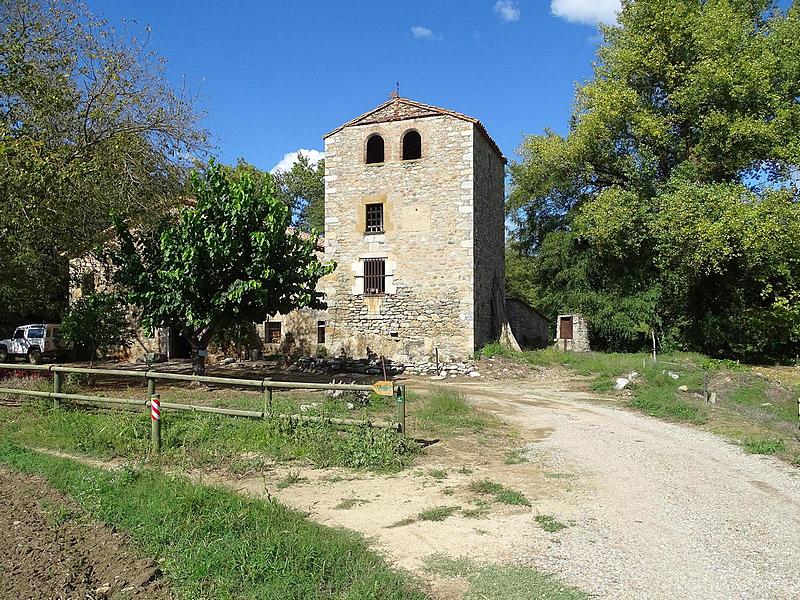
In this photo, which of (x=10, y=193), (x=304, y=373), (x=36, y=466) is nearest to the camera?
(x=36, y=466)

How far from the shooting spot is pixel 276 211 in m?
14.3

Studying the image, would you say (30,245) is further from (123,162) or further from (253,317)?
(253,317)

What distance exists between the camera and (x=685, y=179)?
2109cm

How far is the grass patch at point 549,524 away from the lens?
5.35 meters

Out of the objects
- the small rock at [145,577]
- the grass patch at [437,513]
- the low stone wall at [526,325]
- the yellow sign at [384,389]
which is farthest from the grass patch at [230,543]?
the low stone wall at [526,325]

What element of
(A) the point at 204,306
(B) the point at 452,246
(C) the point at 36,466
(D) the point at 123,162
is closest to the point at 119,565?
(C) the point at 36,466

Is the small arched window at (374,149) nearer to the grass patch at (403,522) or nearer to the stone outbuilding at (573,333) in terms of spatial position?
the stone outbuilding at (573,333)

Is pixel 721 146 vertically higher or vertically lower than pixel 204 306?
higher

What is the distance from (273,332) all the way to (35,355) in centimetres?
1013

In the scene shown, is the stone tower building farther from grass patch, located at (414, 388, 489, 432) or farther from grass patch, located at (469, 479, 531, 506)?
grass patch, located at (469, 479, 531, 506)

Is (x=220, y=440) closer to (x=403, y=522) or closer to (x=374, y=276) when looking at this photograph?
(x=403, y=522)

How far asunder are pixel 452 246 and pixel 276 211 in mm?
7257

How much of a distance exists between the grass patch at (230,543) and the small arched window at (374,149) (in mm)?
16148

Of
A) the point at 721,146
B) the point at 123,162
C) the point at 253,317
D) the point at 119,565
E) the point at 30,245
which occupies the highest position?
the point at 721,146
